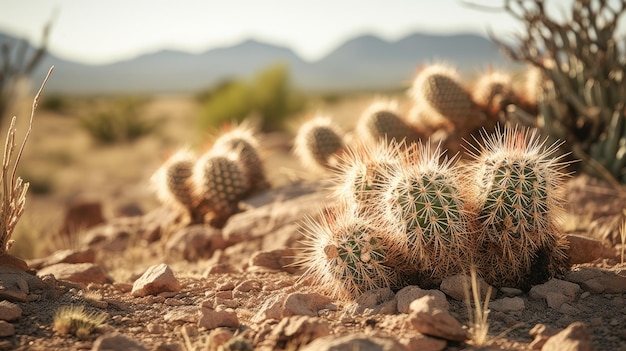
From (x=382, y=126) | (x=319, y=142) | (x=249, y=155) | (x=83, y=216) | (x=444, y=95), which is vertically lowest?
(x=83, y=216)

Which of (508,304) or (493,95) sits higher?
(493,95)

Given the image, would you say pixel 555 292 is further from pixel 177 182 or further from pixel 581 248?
pixel 177 182

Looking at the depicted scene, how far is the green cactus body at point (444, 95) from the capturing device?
21.6 feet

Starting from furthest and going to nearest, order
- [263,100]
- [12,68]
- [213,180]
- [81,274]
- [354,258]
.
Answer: [263,100] → [12,68] → [213,180] → [81,274] → [354,258]

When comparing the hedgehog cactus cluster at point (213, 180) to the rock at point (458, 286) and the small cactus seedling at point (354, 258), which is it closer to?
the small cactus seedling at point (354, 258)

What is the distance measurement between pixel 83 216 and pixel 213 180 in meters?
3.47

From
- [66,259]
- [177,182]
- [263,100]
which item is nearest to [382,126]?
[177,182]

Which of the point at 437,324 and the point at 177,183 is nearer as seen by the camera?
the point at 437,324

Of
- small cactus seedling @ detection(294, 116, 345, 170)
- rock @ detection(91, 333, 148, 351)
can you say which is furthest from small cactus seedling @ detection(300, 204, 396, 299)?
small cactus seedling @ detection(294, 116, 345, 170)

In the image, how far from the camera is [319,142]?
22.7ft

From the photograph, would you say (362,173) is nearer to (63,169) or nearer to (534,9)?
(534,9)

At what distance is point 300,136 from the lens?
23.3 feet

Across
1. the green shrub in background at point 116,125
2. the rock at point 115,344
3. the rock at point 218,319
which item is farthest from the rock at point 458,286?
the green shrub in background at point 116,125

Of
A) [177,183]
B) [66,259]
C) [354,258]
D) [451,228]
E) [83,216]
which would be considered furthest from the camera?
[83,216]
